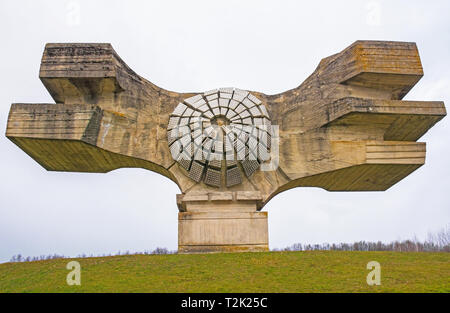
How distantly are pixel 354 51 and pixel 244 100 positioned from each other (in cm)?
369

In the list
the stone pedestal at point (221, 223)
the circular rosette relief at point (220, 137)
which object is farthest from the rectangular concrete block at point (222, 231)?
the circular rosette relief at point (220, 137)

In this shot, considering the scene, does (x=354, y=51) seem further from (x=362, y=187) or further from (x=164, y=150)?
(x=164, y=150)

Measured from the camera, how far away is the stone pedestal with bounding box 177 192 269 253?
11984 mm

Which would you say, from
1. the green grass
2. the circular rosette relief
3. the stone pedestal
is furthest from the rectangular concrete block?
the green grass

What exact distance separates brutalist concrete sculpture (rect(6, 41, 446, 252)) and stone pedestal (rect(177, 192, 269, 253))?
3 centimetres

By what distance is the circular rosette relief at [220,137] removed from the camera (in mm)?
12594

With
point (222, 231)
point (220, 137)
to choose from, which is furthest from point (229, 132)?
point (222, 231)

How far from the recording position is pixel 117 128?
1278 centimetres

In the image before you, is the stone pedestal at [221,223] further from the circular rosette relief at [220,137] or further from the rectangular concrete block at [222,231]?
the circular rosette relief at [220,137]

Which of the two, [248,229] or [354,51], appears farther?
[354,51]

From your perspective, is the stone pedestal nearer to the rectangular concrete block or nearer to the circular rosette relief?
the rectangular concrete block

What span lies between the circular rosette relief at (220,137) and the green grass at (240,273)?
2752 millimetres

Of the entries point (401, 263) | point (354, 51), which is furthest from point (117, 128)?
point (401, 263)

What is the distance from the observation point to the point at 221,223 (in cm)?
1220
